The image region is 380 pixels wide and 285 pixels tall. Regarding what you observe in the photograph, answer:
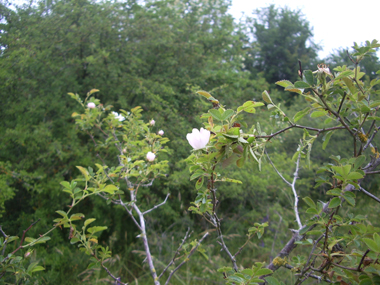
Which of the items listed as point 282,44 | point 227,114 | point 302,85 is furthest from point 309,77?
point 282,44

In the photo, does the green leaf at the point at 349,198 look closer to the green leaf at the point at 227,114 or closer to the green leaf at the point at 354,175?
the green leaf at the point at 354,175

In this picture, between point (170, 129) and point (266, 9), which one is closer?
point (170, 129)

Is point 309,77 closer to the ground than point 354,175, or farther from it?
farther from it

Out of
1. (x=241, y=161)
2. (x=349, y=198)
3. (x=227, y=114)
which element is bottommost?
(x=349, y=198)

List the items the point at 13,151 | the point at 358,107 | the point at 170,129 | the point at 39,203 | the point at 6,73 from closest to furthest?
the point at 358,107 < the point at 6,73 < the point at 13,151 < the point at 39,203 < the point at 170,129

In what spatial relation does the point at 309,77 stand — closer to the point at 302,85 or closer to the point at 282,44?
the point at 302,85

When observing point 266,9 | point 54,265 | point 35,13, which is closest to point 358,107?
point 54,265

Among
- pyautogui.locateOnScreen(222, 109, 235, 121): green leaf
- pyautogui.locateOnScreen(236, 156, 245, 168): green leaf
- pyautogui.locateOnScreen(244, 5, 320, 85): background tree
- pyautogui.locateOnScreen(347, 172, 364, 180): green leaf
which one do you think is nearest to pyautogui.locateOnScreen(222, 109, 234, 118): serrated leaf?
pyautogui.locateOnScreen(222, 109, 235, 121): green leaf

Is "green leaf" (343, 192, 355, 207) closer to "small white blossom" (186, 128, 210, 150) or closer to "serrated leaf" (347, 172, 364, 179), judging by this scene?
"serrated leaf" (347, 172, 364, 179)

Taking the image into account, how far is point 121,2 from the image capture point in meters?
3.80

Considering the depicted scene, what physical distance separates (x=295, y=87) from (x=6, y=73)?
8.29 ft

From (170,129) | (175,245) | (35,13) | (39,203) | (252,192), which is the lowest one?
(175,245)

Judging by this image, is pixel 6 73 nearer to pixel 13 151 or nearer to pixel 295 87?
pixel 13 151

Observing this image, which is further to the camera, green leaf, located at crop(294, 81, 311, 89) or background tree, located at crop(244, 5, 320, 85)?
background tree, located at crop(244, 5, 320, 85)
